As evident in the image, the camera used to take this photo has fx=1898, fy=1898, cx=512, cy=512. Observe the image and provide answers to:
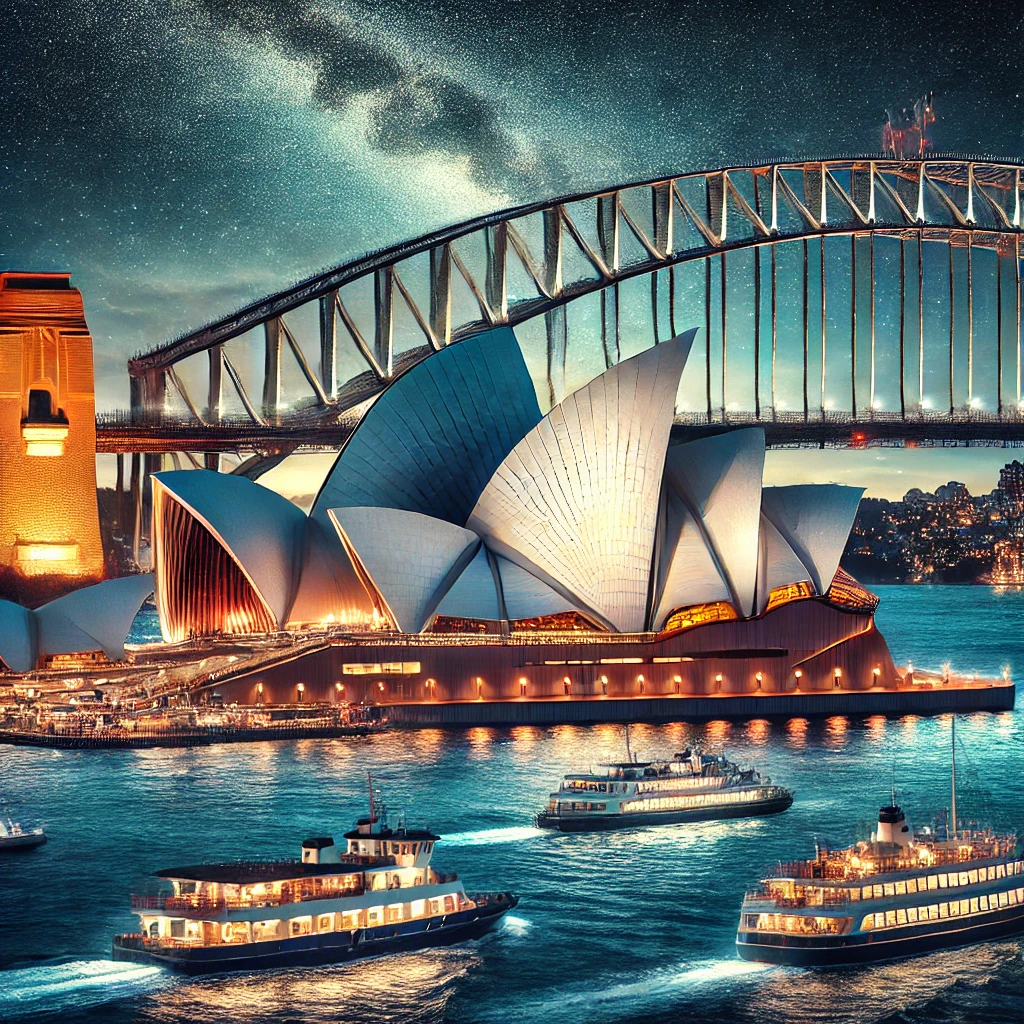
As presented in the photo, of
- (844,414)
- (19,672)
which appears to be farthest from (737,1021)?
(844,414)

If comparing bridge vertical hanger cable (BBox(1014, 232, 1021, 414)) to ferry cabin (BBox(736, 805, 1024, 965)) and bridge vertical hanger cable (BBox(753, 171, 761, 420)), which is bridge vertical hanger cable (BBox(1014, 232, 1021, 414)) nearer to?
bridge vertical hanger cable (BBox(753, 171, 761, 420))

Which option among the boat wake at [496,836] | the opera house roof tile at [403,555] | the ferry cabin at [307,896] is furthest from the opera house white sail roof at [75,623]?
the ferry cabin at [307,896]

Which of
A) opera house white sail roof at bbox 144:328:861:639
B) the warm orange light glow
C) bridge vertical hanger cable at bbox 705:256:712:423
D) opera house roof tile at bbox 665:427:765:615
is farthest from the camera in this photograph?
bridge vertical hanger cable at bbox 705:256:712:423

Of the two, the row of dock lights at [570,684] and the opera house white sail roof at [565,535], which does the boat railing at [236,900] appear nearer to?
the row of dock lights at [570,684]

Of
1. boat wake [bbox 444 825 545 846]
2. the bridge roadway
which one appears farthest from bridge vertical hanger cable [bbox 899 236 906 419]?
boat wake [bbox 444 825 545 846]

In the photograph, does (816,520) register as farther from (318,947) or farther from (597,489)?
(318,947)

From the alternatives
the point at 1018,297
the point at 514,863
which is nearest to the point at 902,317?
the point at 1018,297

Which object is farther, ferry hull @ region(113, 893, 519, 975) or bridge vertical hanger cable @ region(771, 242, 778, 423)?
bridge vertical hanger cable @ region(771, 242, 778, 423)

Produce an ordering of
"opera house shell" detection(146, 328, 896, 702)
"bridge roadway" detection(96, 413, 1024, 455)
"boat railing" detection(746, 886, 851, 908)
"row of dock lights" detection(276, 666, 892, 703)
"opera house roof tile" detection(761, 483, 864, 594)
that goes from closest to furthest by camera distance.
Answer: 1. "boat railing" detection(746, 886, 851, 908)
2. "row of dock lights" detection(276, 666, 892, 703)
3. "opera house shell" detection(146, 328, 896, 702)
4. "opera house roof tile" detection(761, 483, 864, 594)
5. "bridge roadway" detection(96, 413, 1024, 455)
